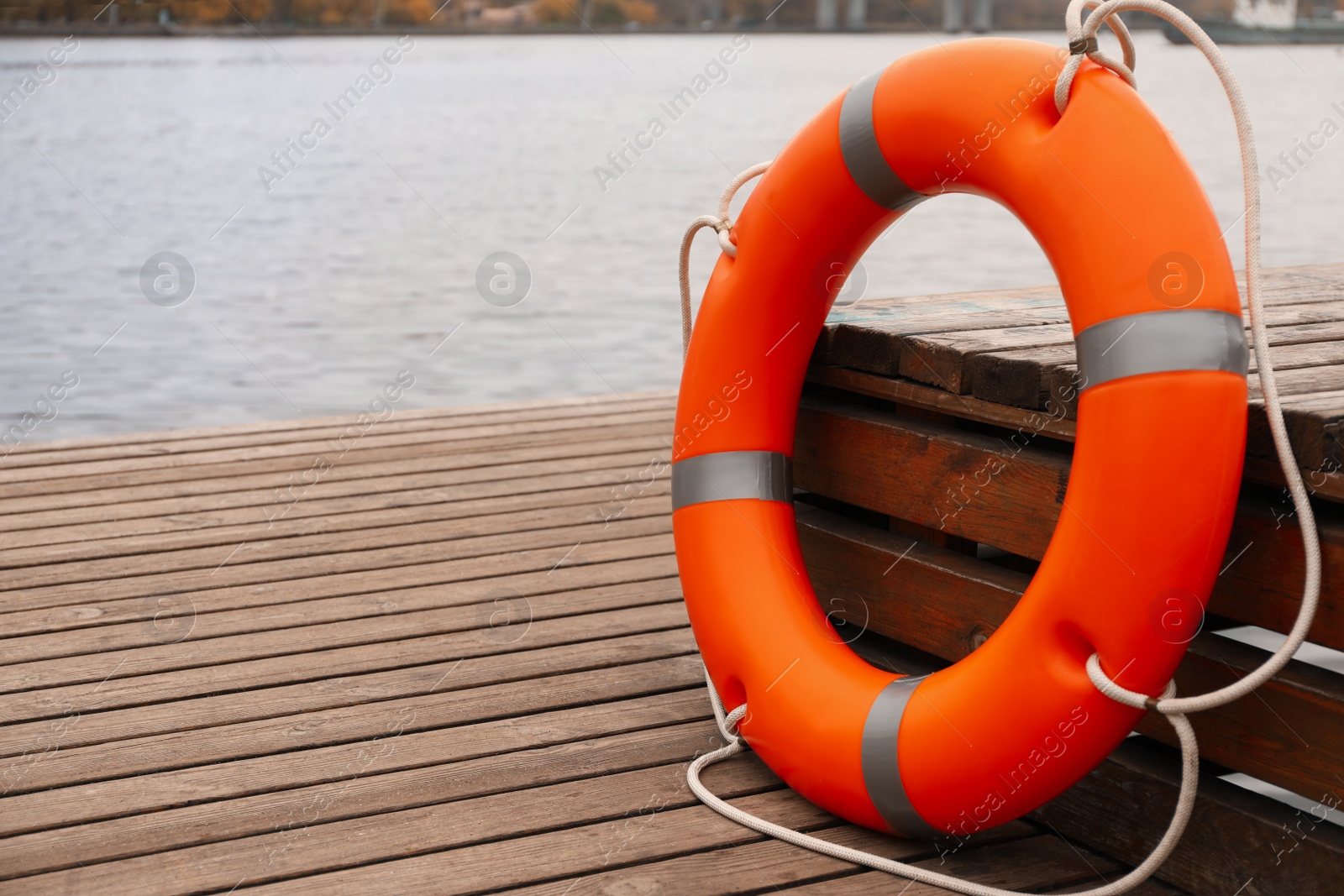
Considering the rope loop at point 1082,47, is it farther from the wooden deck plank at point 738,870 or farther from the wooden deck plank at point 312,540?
the wooden deck plank at point 312,540

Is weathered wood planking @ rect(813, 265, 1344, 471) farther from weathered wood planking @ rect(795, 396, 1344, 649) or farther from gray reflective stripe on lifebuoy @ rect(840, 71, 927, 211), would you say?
gray reflective stripe on lifebuoy @ rect(840, 71, 927, 211)

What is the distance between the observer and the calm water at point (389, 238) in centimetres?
524

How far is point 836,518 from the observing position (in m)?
1.76

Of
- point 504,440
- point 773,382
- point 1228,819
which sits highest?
point 773,382

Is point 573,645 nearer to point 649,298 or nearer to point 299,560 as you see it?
point 299,560

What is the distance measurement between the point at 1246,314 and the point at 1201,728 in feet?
1.80

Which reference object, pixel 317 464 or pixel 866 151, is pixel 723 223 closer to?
pixel 866 151

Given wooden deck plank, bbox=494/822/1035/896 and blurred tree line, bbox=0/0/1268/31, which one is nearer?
wooden deck plank, bbox=494/822/1035/896

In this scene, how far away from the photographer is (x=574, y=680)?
1.84 m

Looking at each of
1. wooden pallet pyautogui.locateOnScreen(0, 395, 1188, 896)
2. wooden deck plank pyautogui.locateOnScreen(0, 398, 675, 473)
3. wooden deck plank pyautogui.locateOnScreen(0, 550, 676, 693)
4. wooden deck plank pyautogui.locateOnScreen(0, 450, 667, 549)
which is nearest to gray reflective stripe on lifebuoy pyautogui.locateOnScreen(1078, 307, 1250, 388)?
wooden pallet pyautogui.locateOnScreen(0, 395, 1188, 896)

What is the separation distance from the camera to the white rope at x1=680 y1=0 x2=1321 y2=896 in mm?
1135

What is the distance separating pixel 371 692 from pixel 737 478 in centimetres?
60

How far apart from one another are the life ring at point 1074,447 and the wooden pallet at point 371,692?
0.14 m

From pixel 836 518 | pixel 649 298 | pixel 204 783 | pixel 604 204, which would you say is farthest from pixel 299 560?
pixel 604 204
